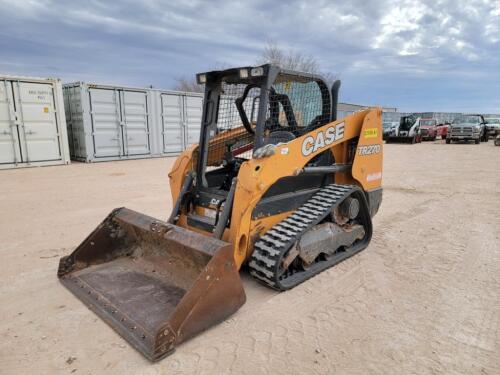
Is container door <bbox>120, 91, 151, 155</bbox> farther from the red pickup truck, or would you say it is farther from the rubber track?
the red pickup truck

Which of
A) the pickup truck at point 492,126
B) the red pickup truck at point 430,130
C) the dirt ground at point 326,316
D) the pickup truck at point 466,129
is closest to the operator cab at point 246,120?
the dirt ground at point 326,316

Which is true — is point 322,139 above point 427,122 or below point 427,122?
above

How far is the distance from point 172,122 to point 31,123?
4833mm

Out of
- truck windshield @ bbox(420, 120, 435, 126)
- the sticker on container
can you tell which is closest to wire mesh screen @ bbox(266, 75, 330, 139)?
the sticker on container

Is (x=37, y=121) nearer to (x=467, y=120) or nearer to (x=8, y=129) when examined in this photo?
(x=8, y=129)

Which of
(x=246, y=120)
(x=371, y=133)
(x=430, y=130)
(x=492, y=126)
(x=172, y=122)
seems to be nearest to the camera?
(x=246, y=120)

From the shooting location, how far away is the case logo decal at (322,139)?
3605mm

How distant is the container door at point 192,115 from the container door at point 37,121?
→ 480cm

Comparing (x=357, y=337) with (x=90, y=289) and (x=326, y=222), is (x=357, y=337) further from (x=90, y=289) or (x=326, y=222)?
(x=90, y=289)

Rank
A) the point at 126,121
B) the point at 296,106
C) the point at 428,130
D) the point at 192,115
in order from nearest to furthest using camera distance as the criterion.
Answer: the point at 296,106, the point at 126,121, the point at 192,115, the point at 428,130

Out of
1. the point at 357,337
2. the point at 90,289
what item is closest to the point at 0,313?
the point at 90,289

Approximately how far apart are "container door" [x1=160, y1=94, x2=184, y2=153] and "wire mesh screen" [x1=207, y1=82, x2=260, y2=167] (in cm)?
1018

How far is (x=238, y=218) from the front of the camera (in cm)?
324

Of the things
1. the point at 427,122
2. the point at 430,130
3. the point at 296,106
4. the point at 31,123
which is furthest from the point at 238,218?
the point at 427,122
